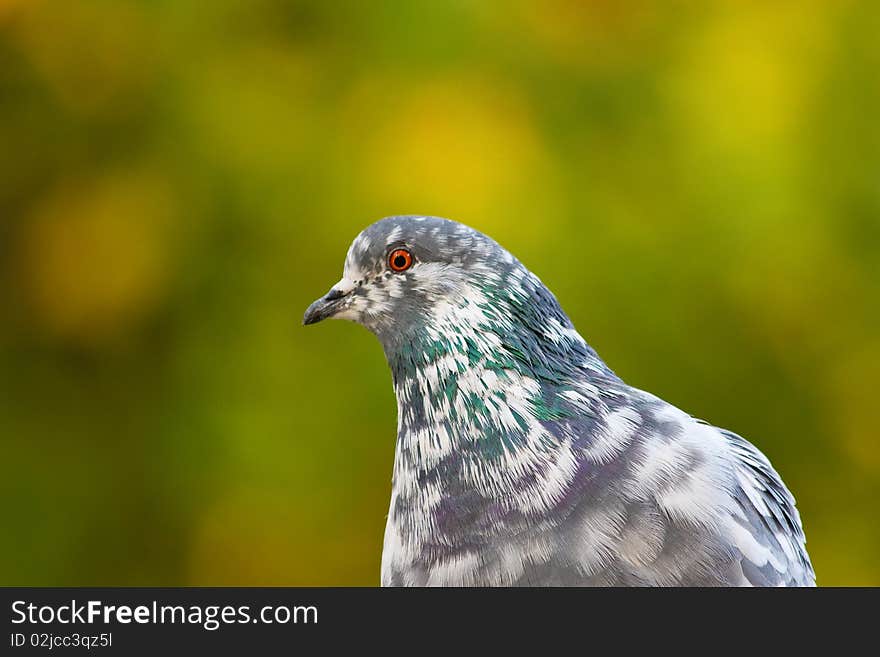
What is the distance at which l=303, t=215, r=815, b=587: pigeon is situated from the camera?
1272 mm

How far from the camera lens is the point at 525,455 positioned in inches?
51.3

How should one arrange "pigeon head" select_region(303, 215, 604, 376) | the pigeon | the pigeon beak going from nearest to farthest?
the pigeon < "pigeon head" select_region(303, 215, 604, 376) < the pigeon beak

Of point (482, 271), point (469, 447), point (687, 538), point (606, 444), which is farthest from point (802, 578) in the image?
point (482, 271)

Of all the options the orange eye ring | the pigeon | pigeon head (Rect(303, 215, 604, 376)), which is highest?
the orange eye ring

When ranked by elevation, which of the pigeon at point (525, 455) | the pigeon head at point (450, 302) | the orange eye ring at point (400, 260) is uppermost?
the orange eye ring at point (400, 260)

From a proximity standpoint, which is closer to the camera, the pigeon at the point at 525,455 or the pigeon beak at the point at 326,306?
the pigeon at the point at 525,455

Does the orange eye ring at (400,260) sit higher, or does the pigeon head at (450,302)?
the orange eye ring at (400,260)

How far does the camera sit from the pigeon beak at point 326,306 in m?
1.48

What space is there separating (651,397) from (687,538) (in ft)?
0.74

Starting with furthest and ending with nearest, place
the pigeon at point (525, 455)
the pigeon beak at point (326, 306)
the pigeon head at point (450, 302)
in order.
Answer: the pigeon beak at point (326, 306) < the pigeon head at point (450, 302) < the pigeon at point (525, 455)

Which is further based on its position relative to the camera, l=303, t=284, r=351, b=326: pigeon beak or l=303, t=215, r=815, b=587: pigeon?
l=303, t=284, r=351, b=326: pigeon beak

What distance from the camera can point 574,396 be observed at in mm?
1343

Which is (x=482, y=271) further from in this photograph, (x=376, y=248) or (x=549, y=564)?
(x=549, y=564)

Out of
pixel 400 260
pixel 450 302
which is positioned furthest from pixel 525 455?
pixel 400 260
